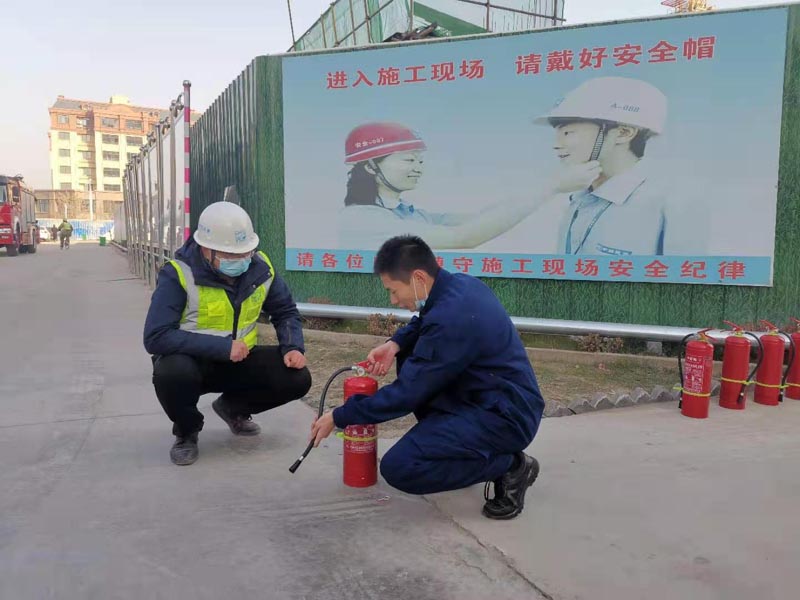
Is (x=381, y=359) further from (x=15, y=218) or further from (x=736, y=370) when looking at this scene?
(x=15, y=218)

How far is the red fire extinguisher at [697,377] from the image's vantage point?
14.3ft

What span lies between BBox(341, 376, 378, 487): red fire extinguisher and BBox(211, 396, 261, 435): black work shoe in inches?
38.9

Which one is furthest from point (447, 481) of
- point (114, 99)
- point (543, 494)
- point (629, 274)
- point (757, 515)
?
point (114, 99)

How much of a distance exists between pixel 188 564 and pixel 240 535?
274 mm

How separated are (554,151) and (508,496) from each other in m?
4.41

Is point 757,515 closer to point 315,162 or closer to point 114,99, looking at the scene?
point 315,162

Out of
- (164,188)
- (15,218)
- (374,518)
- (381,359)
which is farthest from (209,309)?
(15,218)

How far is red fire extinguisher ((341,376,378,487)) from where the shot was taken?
3170 millimetres

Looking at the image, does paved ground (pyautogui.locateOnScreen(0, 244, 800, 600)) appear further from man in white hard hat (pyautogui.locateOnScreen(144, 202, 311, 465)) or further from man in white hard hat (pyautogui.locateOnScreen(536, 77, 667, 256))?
man in white hard hat (pyautogui.locateOnScreen(536, 77, 667, 256))

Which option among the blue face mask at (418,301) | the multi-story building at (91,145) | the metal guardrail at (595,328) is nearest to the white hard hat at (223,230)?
the blue face mask at (418,301)

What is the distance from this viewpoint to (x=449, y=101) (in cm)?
681

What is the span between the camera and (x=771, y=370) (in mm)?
4777

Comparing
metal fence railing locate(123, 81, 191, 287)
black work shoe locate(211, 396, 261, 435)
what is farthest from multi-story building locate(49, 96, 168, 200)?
black work shoe locate(211, 396, 261, 435)

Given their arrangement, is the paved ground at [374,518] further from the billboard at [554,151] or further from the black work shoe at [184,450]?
the billboard at [554,151]
